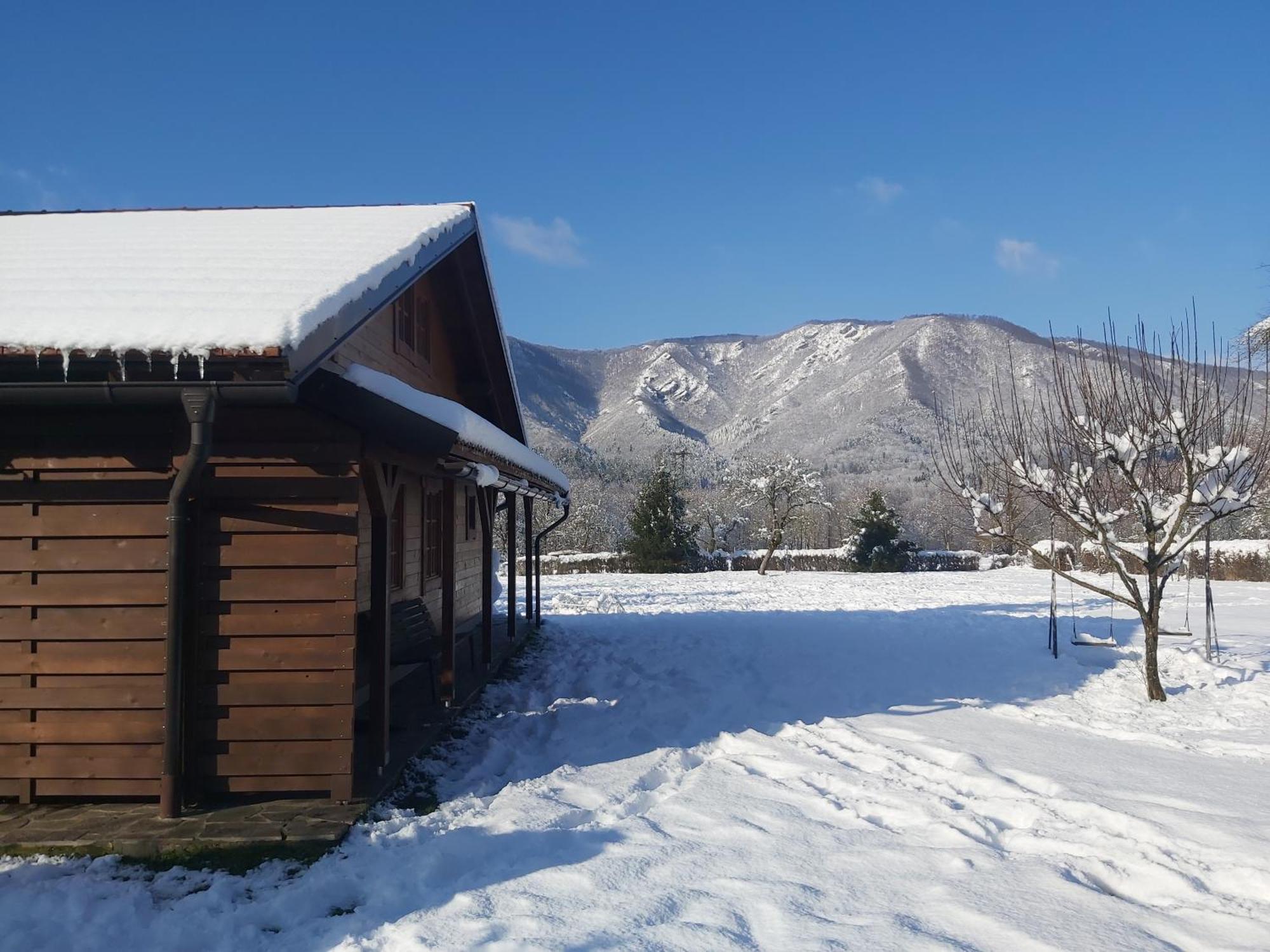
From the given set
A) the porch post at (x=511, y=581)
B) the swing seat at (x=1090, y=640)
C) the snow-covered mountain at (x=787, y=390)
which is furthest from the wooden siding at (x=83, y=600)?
the snow-covered mountain at (x=787, y=390)

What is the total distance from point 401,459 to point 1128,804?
483 centimetres

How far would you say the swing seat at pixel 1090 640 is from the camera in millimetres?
10066

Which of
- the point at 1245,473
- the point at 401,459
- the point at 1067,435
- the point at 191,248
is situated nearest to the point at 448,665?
the point at 401,459

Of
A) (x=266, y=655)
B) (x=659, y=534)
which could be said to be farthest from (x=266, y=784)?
(x=659, y=534)

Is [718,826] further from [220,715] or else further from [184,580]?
[184,580]

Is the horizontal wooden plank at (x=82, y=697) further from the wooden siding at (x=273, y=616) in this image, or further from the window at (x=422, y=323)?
the window at (x=422, y=323)

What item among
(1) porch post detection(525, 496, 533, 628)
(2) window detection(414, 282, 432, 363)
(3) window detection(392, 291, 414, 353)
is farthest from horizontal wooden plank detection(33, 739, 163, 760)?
(1) porch post detection(525, 496, 533, 628)

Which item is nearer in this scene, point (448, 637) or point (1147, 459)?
point (448, 637)

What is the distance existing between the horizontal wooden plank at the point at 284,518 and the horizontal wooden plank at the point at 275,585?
0.75ft

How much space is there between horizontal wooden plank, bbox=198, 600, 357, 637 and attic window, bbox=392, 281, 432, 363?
3463 mm

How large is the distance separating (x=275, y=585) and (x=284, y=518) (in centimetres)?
38

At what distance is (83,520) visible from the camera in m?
4.66

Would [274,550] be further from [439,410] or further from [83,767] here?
[83,767]

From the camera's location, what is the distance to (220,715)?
469cm
